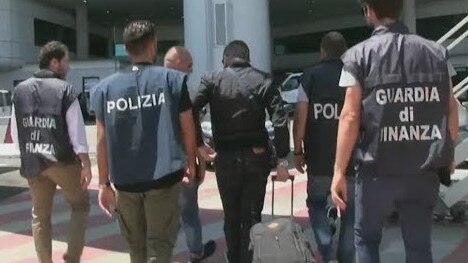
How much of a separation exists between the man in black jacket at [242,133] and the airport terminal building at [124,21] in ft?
83.6

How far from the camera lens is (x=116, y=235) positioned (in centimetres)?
713

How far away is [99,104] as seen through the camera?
396 cm

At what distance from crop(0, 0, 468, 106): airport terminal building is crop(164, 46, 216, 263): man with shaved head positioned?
24972 millimetres

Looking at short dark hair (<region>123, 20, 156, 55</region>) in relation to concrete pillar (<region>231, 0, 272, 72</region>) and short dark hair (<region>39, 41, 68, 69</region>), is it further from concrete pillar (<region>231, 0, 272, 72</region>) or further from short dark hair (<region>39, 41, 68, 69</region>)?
concrete pillar (<region>231, 0, 272, 72</region>)

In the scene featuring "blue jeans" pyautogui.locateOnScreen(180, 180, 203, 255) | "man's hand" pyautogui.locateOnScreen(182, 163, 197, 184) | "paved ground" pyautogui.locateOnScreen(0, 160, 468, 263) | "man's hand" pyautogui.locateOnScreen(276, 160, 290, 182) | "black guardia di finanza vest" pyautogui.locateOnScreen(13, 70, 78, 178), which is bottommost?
"paved ground" pyautogui.locateOnScreen(0, 160, 468, 263)

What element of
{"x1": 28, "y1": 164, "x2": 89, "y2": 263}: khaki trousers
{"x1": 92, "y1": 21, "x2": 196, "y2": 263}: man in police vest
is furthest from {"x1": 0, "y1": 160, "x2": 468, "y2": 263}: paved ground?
{"x1": 92, "y1": 21, "x2": 196, "y2": 263}: man in police vest

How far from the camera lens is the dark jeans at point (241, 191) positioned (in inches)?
186

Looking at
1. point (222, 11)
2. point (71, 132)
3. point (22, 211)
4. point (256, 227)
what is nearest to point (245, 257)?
point (256, 227)

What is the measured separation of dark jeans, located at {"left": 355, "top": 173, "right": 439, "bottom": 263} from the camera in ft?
11.0

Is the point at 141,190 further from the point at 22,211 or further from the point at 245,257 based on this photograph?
the point at 22,211

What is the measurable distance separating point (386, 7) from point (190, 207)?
106 inches

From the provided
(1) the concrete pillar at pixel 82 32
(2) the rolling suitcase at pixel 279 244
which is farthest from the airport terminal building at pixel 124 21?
(2) the rolling suitcase at pixel 279 244

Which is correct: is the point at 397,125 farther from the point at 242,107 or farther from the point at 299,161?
the point at 299,161

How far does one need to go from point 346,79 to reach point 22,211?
679 centimetres
